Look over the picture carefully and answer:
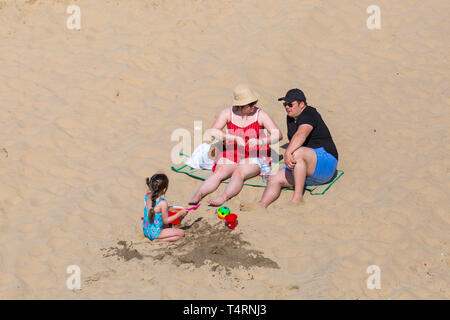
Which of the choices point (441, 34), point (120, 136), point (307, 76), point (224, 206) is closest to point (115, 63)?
point (120, 136)

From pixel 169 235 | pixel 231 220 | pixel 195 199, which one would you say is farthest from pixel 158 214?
pixel 195 199

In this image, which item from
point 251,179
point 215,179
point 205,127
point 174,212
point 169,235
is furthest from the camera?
point 205,127

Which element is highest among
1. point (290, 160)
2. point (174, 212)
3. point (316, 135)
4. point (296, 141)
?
point (316, 135)

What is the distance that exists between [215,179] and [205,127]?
5.44 feet

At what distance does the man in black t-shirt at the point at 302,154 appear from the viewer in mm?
6484

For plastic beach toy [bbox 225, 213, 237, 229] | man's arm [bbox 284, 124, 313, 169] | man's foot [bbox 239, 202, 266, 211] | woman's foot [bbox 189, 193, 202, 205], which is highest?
man's arm [bbox 284, 124, 313, 169]

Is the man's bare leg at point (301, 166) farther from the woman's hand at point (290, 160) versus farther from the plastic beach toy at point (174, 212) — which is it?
the plastic beach toy at point (174, 212)

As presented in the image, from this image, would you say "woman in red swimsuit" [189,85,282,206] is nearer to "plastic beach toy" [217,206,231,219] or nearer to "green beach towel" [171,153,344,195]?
"green beach towel" [171,153,344,195]

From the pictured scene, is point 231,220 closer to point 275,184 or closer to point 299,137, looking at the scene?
point 275,184

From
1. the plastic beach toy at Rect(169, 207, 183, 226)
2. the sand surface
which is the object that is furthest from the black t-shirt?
the plastic beach toy at Rect(169, 207, 183, 226)

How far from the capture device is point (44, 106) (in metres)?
8.70

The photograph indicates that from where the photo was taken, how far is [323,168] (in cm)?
668

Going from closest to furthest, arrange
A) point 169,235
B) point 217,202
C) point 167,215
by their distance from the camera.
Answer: point 167,215
point 169,235
point 217,202

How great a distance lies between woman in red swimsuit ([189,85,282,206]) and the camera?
6758 millimetres
